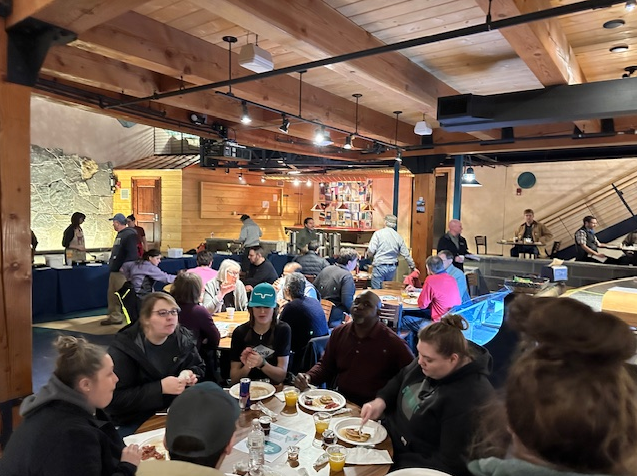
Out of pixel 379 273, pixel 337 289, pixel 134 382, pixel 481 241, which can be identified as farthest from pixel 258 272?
pixel 481 241

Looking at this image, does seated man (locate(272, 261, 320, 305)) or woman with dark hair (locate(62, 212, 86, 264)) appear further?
woman with dark hair (locate(62, 212, 86, 264))

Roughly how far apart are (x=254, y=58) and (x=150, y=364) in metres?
2.44

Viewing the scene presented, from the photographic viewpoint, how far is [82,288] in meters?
7.61

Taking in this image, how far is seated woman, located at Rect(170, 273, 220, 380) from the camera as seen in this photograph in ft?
11.6

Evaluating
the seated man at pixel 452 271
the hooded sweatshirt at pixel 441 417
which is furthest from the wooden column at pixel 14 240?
the seated man at pixel 452 271

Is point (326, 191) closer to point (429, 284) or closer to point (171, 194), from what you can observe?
point (171, 194)

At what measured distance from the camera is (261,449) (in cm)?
191

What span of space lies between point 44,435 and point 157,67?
3.49m

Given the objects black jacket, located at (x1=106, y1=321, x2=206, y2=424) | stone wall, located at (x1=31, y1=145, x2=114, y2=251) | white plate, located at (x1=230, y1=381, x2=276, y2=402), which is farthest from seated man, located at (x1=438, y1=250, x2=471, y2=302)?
stone wall, located at (x1=31, y1=145, x2=114, y2=251)

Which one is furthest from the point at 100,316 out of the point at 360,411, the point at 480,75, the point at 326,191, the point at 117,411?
the point at 326,191

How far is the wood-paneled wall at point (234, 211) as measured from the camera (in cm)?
1331

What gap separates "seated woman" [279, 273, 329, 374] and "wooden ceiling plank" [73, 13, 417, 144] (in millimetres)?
2299

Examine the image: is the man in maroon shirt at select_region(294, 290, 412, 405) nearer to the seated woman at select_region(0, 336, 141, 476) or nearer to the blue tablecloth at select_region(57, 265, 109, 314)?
the seated woman at select_region(0, 336, 141, 476)

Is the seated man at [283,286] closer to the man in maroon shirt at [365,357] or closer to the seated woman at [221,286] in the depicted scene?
the seated woman at [221,286]
